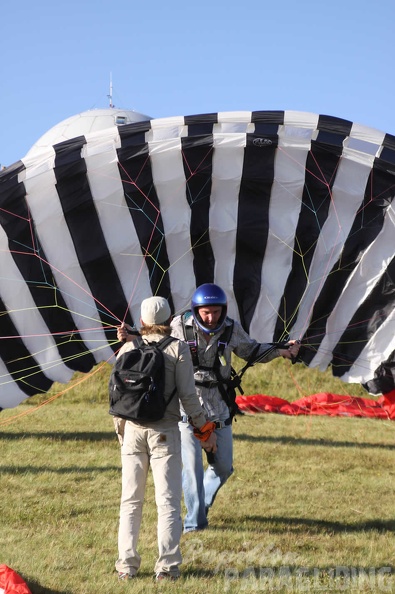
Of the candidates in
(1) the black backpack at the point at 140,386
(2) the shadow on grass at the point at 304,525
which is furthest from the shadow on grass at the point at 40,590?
(2) the shadow on grass at the point at 304,525

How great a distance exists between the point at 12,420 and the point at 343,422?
4957 millimetres

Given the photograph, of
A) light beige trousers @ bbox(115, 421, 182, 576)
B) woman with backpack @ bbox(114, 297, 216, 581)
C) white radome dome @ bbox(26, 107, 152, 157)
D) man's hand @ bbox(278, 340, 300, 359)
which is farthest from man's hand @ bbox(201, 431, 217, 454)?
white radome dome @ bbox(26, 107, 152, 157)

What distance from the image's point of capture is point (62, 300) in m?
7.00

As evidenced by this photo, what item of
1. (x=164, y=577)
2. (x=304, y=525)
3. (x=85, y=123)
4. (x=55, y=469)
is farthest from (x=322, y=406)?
(x=85, y=123)

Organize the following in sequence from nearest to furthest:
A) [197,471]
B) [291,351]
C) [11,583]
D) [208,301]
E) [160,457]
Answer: [11,583] → [160,457] → [208,301] → [197,471] → [291,351]

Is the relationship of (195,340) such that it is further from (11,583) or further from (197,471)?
(11,583)

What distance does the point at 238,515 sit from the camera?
5.83 metres

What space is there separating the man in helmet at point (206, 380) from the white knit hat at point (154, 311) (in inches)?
27.8

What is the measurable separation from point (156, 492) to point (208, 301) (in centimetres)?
136

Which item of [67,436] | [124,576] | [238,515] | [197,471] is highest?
[124,576]

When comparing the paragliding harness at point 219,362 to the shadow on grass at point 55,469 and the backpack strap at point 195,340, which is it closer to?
the backpack strap at point 195,340

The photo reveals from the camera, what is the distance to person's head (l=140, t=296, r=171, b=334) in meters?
4.42

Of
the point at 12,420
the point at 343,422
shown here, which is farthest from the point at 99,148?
the point at 343,422

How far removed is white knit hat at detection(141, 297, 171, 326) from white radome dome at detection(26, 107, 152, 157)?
551 inches
